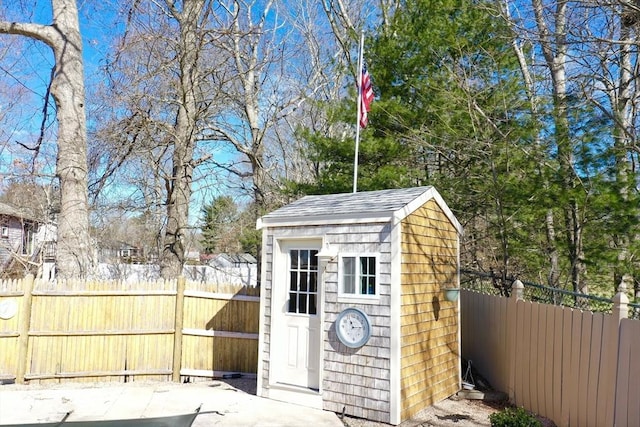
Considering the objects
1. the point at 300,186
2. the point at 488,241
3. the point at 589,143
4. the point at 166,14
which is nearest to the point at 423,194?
the point at 589,143

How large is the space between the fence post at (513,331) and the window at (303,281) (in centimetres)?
252

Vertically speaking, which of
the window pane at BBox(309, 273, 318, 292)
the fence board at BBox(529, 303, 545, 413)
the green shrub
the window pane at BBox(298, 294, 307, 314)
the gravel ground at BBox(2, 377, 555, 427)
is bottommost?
the gravel ground at BBox(2, 377, 555, 427)

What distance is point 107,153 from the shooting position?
9.49 m

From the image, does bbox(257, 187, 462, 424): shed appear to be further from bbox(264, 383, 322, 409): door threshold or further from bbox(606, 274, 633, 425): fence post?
bbox(606, 274, 633, 425): fence post

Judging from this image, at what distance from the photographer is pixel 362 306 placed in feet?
17.6

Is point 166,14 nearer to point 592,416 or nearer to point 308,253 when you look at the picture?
point 308,253

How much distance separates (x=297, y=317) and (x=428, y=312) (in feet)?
5.48

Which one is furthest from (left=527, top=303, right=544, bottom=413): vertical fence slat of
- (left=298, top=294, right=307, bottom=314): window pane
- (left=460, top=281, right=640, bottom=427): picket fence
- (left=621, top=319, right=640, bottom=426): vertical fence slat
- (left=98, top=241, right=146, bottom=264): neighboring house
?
(left=98, top=241, right=146, bottom=264): neighboring house

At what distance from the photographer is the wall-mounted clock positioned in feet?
17.3

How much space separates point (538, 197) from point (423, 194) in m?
2.36

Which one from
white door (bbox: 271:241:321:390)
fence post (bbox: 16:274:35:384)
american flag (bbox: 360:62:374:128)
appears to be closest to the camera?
white door (bbox: 271:241:321:390)

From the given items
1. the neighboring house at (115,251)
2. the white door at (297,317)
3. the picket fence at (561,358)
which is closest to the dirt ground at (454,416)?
the picket fence at (561,358)

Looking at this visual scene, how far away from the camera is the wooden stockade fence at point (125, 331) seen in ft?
21.3

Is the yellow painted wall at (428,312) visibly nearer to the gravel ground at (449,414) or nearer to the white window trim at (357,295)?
the gravel ground at (449,414)
